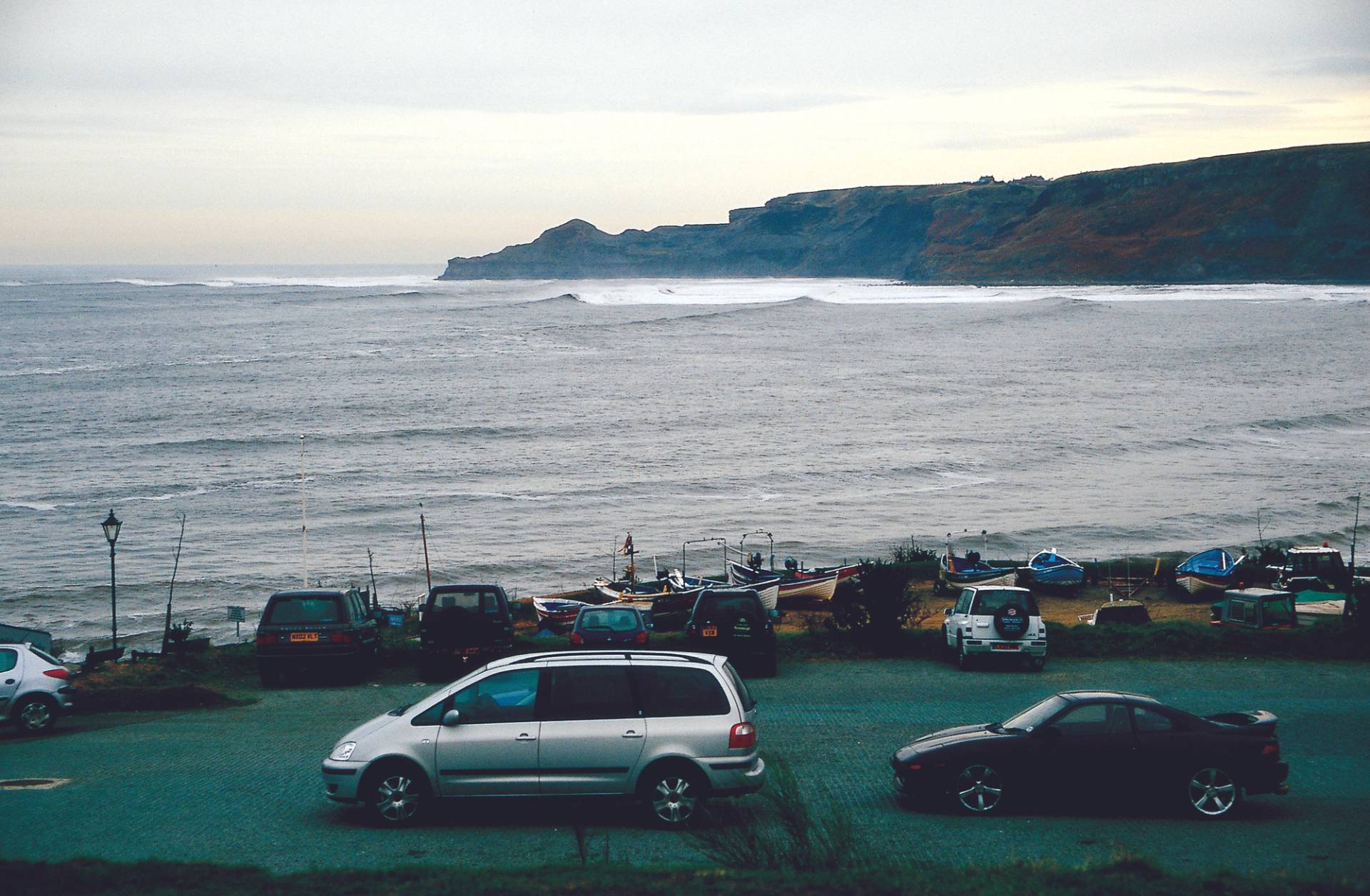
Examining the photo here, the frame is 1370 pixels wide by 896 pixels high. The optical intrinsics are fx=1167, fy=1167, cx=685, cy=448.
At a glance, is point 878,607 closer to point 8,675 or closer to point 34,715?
point 34,715

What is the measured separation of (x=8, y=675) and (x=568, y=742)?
779cm

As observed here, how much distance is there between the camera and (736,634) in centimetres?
1669

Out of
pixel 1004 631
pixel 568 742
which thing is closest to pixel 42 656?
pixel 568 742

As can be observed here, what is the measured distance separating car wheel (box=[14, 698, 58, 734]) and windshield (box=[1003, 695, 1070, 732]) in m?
10.7

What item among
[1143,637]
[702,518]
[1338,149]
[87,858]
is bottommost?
[702,518]

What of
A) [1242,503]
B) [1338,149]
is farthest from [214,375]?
[1338,149]

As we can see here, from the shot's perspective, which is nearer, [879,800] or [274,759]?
[879,800]

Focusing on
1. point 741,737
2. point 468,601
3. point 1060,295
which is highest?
point 1060,295

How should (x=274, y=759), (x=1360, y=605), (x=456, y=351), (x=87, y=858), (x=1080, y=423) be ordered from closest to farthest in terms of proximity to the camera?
(x=87, y=858) < (x=274, y=759) < (x=1360, y=605) < (x=1080, y=423) < (x=456, y=351)

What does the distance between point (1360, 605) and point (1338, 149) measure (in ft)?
A: 677

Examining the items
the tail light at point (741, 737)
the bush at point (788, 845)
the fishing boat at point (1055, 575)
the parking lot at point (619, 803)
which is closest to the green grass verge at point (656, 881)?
the bush at point (788, 845)

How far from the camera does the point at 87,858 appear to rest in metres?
8.48

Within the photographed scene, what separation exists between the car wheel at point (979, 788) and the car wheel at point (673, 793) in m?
2.28

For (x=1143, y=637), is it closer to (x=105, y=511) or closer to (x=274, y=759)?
(x=274, y=759)
